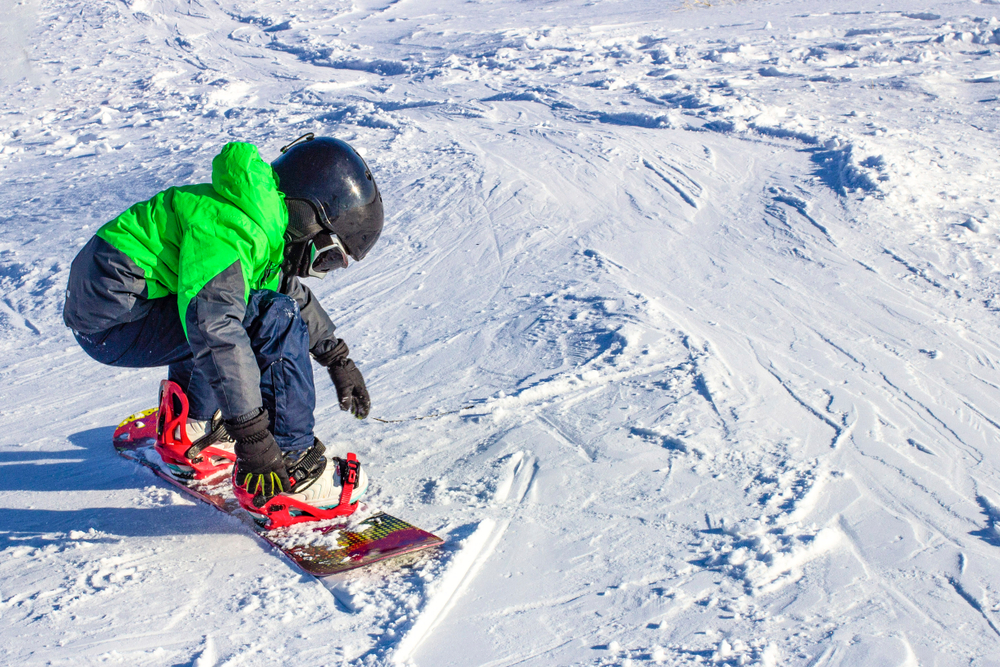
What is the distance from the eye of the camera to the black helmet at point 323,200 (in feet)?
8.32

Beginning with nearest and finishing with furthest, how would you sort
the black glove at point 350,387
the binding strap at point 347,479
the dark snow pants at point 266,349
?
the dark snow pants at point 266,349, the binding strap at point 347,479, the black glove at point 350,387

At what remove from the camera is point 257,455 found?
92.9 inches

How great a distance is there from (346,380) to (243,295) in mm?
843

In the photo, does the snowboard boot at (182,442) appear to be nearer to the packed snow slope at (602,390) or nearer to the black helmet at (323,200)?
the packed snow slope at (602,390)

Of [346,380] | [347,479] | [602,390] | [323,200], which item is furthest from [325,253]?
[602,390]

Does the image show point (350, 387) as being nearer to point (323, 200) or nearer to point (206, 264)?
point (323, 200)

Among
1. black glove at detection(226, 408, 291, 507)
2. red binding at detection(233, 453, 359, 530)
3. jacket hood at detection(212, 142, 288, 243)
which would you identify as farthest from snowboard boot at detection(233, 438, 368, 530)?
jacket hood at detection(212, 142, 288, 243)

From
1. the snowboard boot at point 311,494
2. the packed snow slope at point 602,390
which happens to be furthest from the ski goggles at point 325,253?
the packed snow slope at point 602,390

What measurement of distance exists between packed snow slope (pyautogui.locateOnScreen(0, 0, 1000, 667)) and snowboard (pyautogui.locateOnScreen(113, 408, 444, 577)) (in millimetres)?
62

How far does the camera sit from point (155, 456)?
3.13 metres

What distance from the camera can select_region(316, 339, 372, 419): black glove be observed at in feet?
10.0

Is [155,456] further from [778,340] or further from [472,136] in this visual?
[472,136]

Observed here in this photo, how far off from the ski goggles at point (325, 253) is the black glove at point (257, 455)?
1.81 feet

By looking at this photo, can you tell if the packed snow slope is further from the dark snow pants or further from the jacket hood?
the jacket hood
